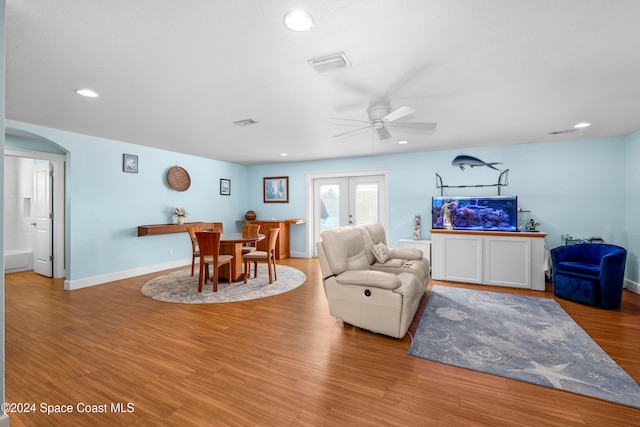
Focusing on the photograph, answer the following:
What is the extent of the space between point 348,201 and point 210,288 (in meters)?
3.63

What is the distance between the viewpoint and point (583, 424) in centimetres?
164

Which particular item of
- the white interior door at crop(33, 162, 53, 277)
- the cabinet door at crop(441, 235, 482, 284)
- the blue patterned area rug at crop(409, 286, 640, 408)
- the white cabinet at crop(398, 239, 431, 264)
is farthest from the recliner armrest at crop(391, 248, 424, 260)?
the white interior door at crop(33, 162, 53, 277)

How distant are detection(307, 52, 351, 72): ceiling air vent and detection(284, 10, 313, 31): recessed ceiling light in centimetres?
37

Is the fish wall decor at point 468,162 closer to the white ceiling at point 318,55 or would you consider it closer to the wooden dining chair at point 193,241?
the white ceiling at point 318,55

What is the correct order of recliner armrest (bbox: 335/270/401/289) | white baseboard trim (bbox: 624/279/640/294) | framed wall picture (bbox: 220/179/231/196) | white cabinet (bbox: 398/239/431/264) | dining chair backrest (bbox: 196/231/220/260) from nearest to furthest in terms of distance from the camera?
recliner armrest (bbox: 335/270/401/289) < dining chair backrest (bbox: 196/231/220/260) < white baseboard trim (bbox: 624/279/640/294) < white cabinet (bbox: 398/239/431/264) < framed wall picture (bbox: 220/179/231/196)

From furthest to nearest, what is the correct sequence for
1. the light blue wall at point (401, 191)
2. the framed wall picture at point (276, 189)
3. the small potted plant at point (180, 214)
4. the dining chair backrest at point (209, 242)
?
the framed wall picture at point (276, 189) → the small potted plant at point (180, 214) → the light blue wall at point (401, 191) → the dining chair backrest at point (209, 242)

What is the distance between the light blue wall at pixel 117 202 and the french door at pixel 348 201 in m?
2.70

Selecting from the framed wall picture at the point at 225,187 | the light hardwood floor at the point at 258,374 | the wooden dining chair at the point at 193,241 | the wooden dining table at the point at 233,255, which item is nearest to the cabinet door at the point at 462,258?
the light hardwood floor at the point at 258,374

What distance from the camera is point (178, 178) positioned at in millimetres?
5855

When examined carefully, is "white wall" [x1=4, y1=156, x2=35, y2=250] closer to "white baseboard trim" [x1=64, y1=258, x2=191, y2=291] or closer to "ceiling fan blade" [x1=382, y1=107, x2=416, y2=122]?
"white baseboard trim" [x1=64, y1=258, x2=191, y2=291]

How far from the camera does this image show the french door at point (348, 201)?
251 inches

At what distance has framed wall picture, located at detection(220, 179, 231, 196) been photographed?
23.0ft

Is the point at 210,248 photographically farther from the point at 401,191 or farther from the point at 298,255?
the point at 401,191

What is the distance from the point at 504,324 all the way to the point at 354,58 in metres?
3.03
